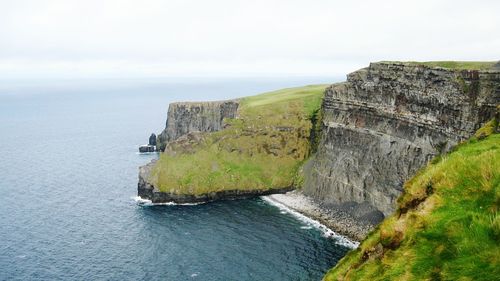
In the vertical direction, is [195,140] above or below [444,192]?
below

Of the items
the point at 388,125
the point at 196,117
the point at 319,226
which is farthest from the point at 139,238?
the point at 196,117

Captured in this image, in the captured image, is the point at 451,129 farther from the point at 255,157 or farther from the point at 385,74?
the point at 255,157

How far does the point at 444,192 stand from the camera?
1656 centimetres

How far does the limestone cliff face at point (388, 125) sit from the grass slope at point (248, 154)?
6.68 meters

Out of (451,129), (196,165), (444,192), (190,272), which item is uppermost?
(444,192)

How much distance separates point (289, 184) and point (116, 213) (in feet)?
138

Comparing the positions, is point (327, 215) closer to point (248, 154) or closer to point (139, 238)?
point (248, 154)

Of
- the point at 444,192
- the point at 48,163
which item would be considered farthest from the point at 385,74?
the point at 48,163

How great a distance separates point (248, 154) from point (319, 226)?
3760cm

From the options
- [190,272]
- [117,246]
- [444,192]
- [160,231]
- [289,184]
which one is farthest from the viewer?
[289,184]

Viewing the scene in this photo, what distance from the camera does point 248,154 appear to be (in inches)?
4968

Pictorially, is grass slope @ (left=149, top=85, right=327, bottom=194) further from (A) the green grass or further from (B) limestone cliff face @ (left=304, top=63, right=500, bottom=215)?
(A) the green grass

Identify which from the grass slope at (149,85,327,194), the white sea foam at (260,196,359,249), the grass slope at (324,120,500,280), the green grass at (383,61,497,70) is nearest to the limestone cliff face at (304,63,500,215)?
the green grass at (383,61,497,70)

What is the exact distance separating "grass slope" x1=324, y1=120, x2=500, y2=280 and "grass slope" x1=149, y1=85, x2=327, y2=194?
97963 mm
